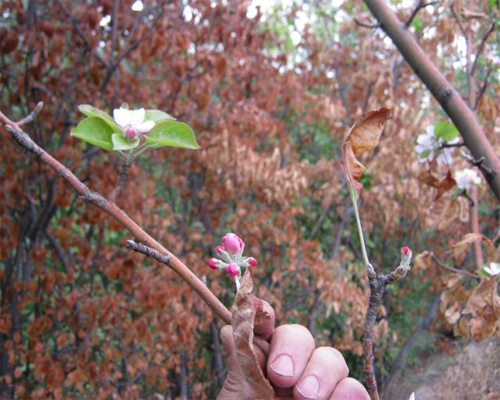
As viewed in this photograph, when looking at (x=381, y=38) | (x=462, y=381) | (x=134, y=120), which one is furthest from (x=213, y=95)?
(x=134, y=120)

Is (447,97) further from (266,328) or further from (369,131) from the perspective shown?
(266,328)

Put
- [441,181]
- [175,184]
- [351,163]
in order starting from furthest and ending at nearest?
1. [175,184]
2. [441,181]
3. [351,163]

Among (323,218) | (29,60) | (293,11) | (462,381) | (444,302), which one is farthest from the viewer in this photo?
(323,218)

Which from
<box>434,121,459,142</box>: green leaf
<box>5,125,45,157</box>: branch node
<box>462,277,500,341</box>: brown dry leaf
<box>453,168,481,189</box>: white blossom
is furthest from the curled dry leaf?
<box>453,168,481,189</box>: white blossom

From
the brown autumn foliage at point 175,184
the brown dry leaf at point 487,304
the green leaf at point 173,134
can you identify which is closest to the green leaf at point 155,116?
the green leaf at point 173,134

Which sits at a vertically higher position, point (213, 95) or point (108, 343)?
point (213, 95)

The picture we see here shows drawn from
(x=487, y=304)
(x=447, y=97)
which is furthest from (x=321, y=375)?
(x=447, y=97)

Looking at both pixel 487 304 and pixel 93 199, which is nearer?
pixel 93 199

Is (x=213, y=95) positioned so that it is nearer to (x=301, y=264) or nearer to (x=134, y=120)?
(x=301, y=264)

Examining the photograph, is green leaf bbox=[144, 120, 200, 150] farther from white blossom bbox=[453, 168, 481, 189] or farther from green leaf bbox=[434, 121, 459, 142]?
white blossom bbox=[453, 168, 481, 189]
